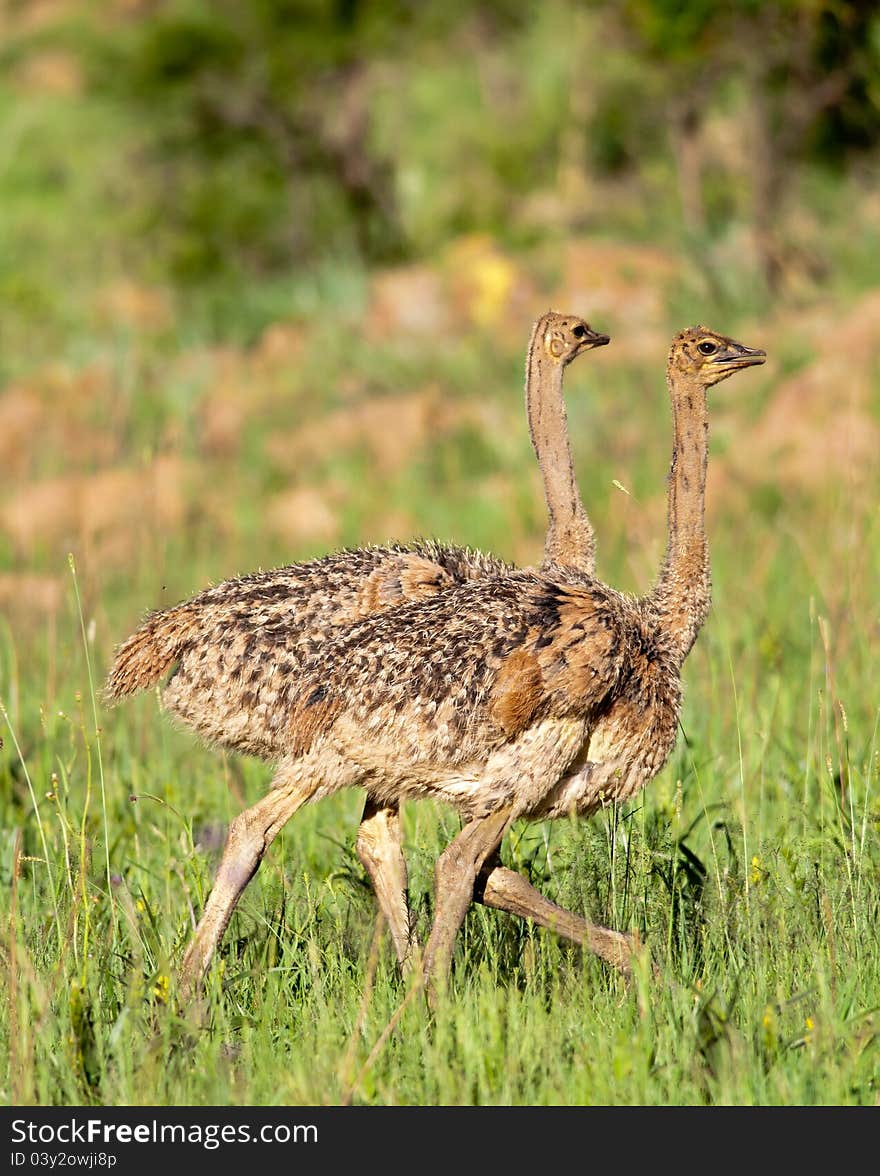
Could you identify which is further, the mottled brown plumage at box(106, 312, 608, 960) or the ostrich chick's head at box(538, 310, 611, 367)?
the ostrich chick's head at box(538, 310, 611, 367)

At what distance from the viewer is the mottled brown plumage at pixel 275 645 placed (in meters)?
4.61

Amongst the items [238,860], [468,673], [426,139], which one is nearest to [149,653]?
[238,860]

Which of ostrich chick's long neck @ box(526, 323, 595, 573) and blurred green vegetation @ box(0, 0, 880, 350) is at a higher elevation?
blurred green vegetation @ box(0, 0, 880, 350)

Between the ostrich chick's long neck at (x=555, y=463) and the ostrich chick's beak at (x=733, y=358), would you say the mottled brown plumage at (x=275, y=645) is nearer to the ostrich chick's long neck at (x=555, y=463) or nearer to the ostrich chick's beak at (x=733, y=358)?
the ostrich chick's long neck at (x=555, y=463)

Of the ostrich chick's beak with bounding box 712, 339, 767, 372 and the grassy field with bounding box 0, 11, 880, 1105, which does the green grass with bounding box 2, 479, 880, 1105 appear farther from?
the ostrich chick's beak with bounding box 712, 339, 767, 372

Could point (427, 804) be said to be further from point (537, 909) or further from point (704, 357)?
point (704, 357)

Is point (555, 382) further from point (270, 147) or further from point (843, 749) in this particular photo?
point (270, 147)

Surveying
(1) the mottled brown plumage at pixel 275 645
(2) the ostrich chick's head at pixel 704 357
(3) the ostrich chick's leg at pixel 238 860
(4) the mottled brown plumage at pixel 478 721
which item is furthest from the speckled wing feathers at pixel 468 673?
(2) the ostrich chick's head at pixel 704 357

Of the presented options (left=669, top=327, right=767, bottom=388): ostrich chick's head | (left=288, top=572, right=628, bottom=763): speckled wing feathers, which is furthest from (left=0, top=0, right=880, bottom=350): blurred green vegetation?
(left=288, top=572, right=628, bottom=763): speckled wing feathers

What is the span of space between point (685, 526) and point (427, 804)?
115 cm

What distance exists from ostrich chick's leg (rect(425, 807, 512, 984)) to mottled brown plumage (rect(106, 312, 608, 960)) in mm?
306

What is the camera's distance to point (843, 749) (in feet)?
17.8

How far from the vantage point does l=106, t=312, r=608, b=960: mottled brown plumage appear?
4.61m

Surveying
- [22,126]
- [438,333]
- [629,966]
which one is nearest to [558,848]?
[629,966]
